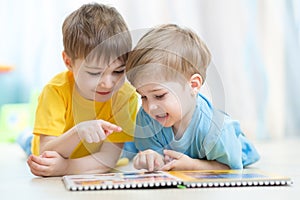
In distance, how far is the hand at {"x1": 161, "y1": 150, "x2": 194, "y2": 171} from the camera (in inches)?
50.1

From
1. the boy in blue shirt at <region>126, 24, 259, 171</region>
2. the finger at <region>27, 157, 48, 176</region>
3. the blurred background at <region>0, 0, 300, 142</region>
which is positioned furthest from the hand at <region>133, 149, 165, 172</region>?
the blurred background at <region>0, 0, 300, 142</region>

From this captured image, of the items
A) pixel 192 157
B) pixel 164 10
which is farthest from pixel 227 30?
pixel 192 157

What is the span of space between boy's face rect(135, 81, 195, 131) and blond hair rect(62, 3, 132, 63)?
123 millimetres

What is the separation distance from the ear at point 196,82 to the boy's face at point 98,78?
0.52 feet

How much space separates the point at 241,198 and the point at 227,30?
1.64m

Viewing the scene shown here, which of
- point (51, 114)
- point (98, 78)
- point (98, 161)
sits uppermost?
point (98, 78)

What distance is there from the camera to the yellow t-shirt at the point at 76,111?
4.29 feet

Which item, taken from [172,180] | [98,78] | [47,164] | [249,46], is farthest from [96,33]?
[249,46]

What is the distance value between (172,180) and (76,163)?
13.8 inches

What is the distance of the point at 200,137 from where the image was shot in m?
1.27

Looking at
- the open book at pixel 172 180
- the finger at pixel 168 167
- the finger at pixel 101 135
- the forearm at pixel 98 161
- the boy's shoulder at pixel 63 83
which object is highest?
the boy's shoulder at pixel 63 83

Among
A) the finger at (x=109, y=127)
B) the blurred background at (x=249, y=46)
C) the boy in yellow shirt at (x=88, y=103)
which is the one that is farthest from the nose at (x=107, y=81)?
the blurred background at (x=249, y=46)

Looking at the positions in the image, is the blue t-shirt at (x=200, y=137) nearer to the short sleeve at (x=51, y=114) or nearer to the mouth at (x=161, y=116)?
the mouth at (x=161, y=116)

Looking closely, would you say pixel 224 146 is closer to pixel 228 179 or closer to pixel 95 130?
pixel 228 179
